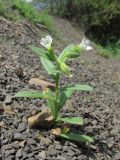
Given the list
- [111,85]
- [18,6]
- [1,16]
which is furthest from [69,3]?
[111,85]

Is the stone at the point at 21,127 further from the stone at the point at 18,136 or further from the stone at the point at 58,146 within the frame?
the stone at the point at 58,146

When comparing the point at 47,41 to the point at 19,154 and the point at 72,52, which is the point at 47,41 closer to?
the point at 72,52

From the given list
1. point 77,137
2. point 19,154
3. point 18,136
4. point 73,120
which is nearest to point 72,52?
point 73,120

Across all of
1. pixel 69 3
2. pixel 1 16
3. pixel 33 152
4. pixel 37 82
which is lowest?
pixel 33 152

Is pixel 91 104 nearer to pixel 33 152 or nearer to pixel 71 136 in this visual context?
pixel 71 136

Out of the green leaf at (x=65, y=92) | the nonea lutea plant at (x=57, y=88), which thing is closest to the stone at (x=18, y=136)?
the nonea lutea plant at (x=57, y=88)

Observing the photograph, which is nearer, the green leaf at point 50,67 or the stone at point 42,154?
the stone at point 42,154

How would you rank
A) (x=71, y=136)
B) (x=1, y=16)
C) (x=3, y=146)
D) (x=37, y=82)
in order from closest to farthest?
1. (x=3, y=146)
2. (x=71, y=136)
3. (x=37, y=82)
4. (x=1, y=16)

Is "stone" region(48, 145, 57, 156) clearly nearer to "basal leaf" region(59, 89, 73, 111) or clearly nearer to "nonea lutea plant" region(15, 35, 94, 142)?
"nonea lutea plant" region(15, 35, 94, 142)
